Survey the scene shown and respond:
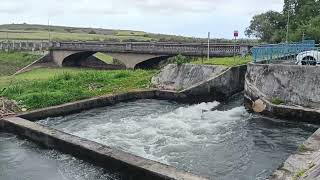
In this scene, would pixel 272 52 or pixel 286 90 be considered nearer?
pixel 286 90

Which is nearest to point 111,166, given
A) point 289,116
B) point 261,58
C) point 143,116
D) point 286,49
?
point 143,116

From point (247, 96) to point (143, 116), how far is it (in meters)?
5.48

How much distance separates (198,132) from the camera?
53.7 ft

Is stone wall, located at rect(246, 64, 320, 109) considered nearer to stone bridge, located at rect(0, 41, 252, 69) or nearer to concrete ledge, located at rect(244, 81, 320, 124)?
concrete ledge, located at rect(244, 81, 320, 124)

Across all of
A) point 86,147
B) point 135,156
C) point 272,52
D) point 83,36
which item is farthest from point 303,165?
point 83,36

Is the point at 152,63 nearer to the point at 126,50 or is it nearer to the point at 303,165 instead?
the point at 126,50

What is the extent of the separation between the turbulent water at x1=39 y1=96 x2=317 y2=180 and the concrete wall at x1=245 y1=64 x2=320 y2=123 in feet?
1.76

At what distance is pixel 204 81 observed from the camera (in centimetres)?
2261

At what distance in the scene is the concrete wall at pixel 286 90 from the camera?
17.1 m

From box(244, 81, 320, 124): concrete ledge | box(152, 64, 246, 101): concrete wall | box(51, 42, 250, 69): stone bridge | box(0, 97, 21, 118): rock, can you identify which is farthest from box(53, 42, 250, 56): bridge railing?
box(0, 97, 21, 118): rock

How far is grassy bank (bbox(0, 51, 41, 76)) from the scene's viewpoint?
46.2 meters

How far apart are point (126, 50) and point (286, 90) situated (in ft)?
89.0

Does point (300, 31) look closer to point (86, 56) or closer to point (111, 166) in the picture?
point (86, 56)

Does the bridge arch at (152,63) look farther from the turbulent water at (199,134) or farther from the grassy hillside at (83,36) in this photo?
the turbulent water at (199,134)
